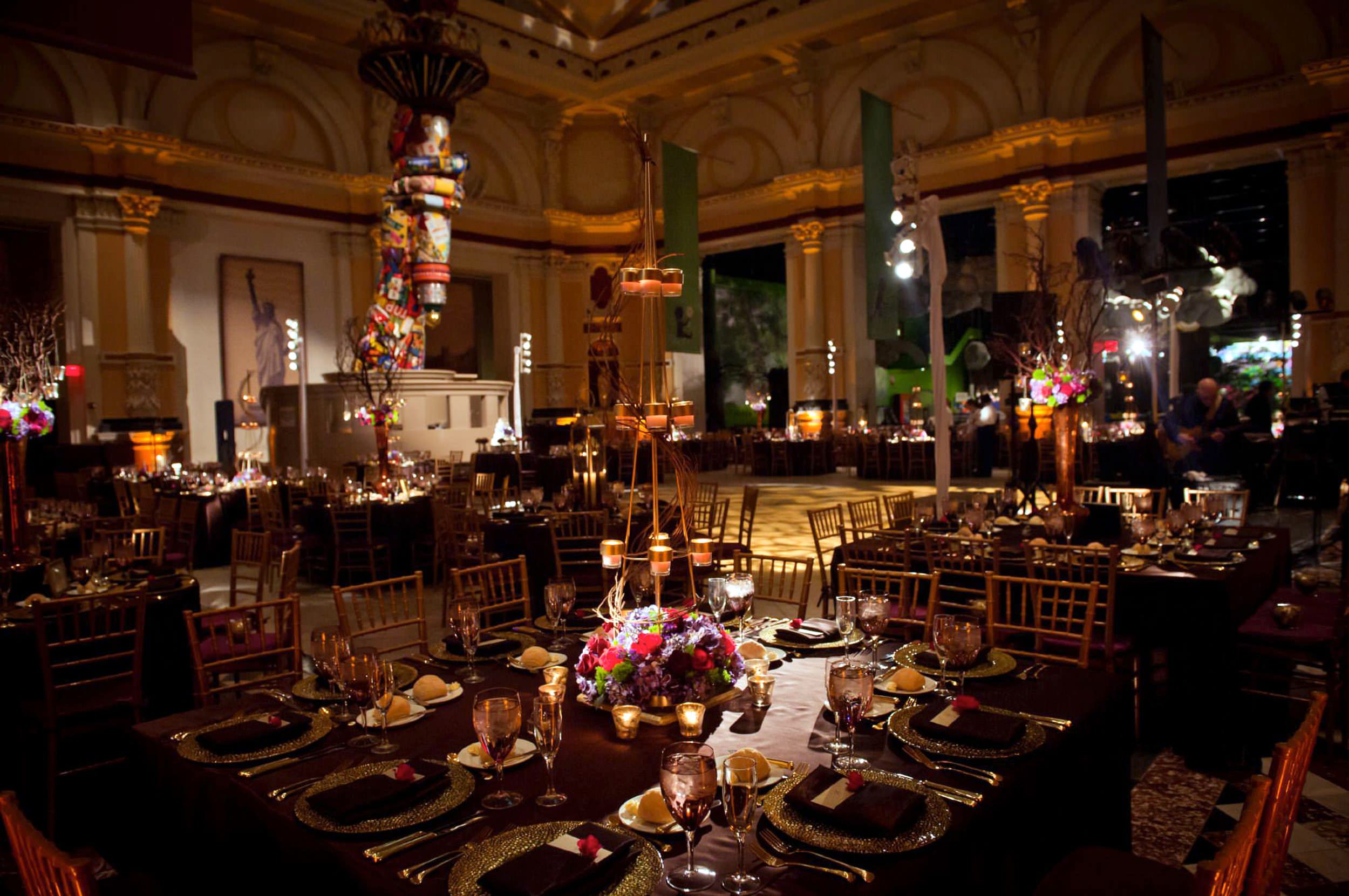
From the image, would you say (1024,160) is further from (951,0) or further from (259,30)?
(259,30)

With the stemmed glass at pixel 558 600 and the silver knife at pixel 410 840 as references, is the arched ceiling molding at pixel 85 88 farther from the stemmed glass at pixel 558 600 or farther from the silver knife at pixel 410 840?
the silver knife at pixel 410 840

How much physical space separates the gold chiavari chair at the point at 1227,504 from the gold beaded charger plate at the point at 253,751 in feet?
16.7

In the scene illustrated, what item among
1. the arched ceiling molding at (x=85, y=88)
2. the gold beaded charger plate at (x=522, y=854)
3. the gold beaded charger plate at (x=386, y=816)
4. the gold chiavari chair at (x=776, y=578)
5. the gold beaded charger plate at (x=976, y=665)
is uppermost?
the arched ceiling molding at (x=85, y=88)

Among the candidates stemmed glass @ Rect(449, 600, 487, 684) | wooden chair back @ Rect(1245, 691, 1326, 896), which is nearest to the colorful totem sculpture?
stemmed glass @ Rect(449, 600, 487, 684)

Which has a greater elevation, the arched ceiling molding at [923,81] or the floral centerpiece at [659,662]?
the arched ceiling molding at [923,81]

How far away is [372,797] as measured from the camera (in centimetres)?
183

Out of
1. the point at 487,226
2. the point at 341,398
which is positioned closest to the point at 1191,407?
the point at 341,398

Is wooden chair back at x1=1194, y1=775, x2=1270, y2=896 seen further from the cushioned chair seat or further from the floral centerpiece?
the floral centerpiece

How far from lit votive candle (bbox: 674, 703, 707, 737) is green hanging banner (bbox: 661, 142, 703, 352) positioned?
12062 millimetres

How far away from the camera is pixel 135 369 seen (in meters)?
15.2

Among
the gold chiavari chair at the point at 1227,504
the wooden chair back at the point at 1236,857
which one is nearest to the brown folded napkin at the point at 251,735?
the wooden chair back at the point at 1236,857

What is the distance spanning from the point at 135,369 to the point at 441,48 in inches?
296

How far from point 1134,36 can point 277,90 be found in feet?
52.4

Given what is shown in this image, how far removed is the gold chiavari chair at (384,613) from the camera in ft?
10.5
